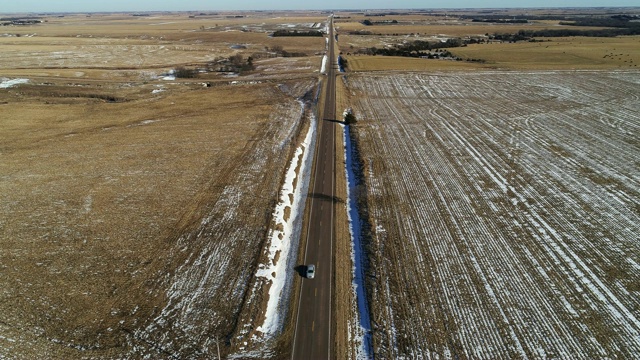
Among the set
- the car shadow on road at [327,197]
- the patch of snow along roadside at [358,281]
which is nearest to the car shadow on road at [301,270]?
the patch of snow along roadside at [358,281]

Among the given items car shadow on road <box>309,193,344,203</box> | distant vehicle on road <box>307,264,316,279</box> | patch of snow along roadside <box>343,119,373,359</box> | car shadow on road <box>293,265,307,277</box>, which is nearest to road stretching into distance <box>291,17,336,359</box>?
car shadow on road <box>309,193,344,203</box>

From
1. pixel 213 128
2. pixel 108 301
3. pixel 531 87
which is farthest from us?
pixel 531 87

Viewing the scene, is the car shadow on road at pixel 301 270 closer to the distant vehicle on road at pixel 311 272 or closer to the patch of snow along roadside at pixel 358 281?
the distant vehicle on road at pixel 311 272

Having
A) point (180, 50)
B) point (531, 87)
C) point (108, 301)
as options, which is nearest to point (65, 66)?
point (180, 50)

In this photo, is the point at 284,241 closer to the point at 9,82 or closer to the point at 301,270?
the point at 301,270

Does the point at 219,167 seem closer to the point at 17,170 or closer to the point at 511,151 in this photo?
the point at 17,170

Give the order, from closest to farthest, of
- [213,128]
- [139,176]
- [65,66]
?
[139,176]
[213,128]
[65,66]

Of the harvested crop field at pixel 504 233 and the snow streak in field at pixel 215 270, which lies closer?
the snow streak in field at pixel 215 270

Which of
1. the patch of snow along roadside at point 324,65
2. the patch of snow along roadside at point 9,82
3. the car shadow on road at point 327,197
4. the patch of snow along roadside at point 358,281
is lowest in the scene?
the patch of snow along roadside at point 358,281
